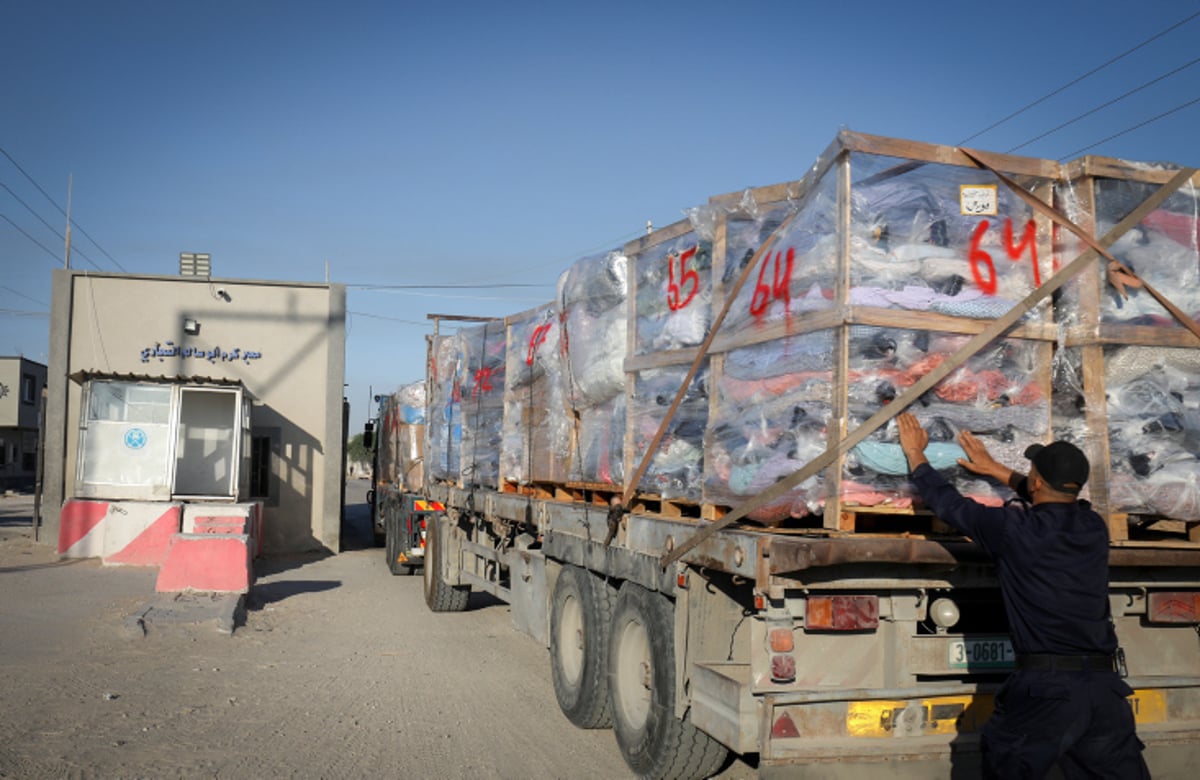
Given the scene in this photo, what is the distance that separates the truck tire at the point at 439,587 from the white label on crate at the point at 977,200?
799cm

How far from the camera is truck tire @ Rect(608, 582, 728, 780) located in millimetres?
4867

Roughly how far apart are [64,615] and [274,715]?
17.2 feet

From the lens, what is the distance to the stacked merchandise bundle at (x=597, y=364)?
5969 millimetres

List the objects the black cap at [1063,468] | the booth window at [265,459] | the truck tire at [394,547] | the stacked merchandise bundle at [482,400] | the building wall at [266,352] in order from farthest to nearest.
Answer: the booth window at [265,459]
the building wall at [266,352]
the truck tire at [394,547]
the stacked merchandise bundle at [482,400]
the black cap at [1063,468]

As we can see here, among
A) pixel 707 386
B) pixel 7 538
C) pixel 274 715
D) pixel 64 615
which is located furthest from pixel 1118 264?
pixel 7 538

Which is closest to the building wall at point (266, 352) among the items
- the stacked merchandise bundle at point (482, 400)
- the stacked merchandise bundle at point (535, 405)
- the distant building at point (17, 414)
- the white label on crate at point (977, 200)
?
the stacked merchandise bundle at point (482, 400)

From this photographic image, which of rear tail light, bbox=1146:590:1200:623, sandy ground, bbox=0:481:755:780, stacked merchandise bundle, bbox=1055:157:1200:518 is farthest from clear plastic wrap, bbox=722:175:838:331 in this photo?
sandy ground, bbox=0:481:755:780

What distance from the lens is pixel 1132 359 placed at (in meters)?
4.27

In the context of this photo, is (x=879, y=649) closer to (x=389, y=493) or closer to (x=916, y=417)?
(x=916, y=417)

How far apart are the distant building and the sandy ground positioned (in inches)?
1789

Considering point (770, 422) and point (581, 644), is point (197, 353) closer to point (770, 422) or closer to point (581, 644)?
point (581, 644)

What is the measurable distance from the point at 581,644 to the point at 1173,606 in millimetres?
3426

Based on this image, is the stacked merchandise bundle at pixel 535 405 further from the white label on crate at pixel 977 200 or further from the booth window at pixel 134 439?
the booth window at pixel 134 439

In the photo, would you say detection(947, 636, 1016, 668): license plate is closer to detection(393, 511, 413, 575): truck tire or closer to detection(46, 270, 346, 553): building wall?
detection(393, 511, 413, 575): truck tire
